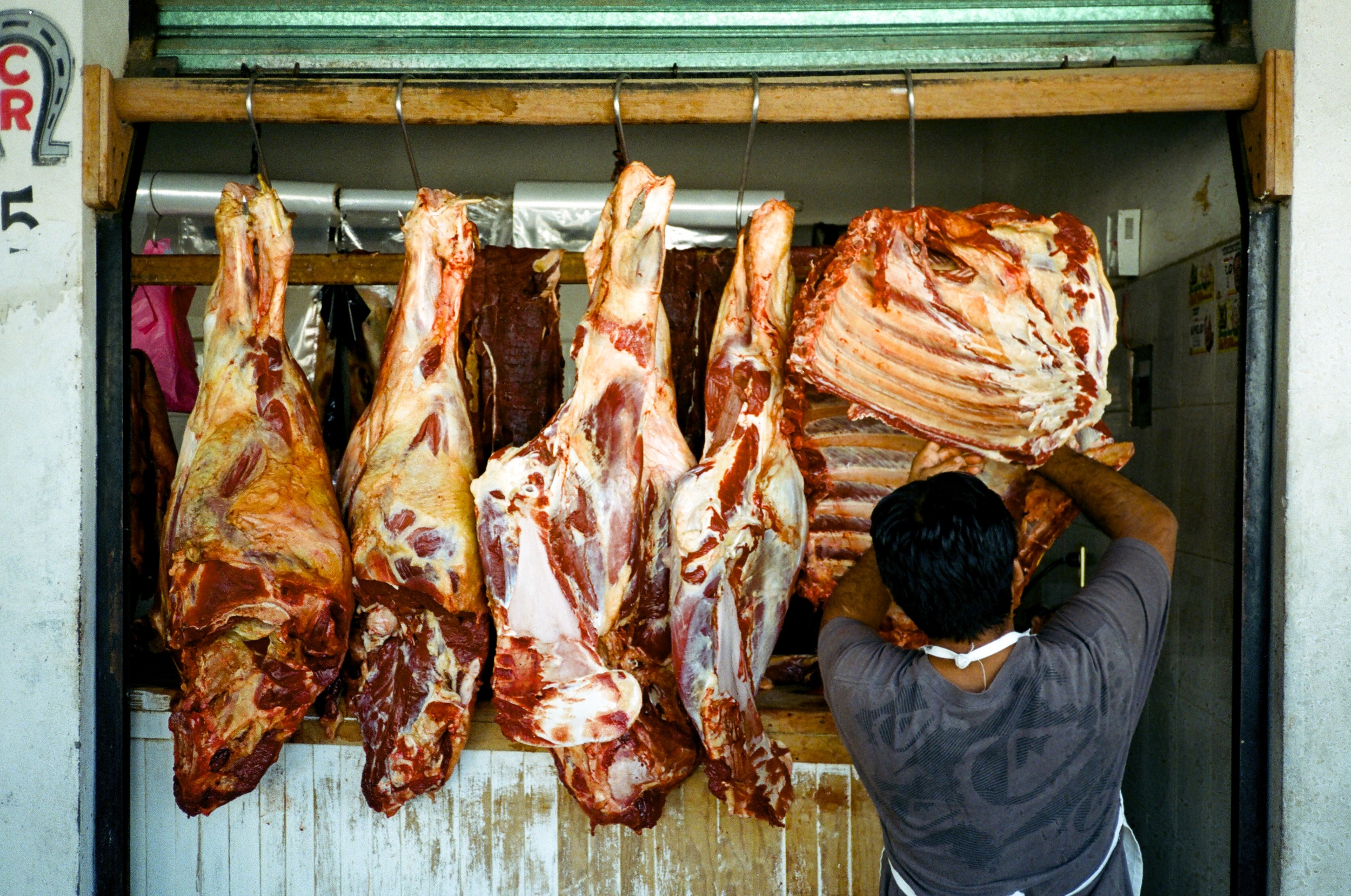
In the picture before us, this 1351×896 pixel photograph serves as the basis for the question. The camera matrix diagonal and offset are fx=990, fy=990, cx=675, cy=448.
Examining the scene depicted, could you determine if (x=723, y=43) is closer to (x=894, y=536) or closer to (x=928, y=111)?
(x=928, y=111)

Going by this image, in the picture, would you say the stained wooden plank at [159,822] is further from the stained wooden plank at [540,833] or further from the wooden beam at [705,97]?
the wooden beam at [705,97]

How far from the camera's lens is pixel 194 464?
263 cm

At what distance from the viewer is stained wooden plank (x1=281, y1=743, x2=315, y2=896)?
2902 millimetres

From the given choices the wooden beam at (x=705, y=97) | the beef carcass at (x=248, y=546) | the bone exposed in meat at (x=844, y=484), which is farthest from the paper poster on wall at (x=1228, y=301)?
the beef carcass at (x=248, y=546)

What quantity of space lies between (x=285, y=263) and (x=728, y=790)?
1885mm

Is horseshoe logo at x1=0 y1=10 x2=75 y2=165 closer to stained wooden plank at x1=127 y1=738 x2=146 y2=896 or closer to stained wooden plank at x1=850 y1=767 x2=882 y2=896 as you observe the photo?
stained wooden plank at x1=127 y1=738 x2=146 y2=896

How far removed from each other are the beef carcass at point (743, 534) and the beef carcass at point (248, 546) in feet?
2.99

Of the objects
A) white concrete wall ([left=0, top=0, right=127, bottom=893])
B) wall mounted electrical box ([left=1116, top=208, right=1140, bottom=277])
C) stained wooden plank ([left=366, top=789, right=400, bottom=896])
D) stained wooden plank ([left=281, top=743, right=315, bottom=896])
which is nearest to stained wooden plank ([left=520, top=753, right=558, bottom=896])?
stained wooden plank ([left=366, top=789, right=400, bottom=896])

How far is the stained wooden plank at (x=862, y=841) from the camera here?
278 centimetres

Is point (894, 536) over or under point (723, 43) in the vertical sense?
under

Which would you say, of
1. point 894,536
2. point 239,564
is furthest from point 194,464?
point 894,536

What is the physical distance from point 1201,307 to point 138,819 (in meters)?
3.51

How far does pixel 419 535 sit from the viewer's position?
2514mm

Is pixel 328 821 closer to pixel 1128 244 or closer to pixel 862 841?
pixel 862 841
